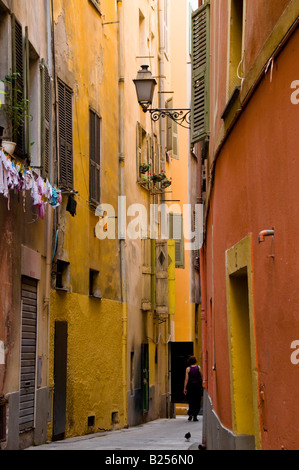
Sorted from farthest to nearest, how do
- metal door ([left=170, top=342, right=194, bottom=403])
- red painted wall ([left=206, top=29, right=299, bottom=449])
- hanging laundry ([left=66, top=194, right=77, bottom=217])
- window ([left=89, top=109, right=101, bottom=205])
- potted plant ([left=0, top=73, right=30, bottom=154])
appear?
1. metal door ([left=170, top=342, right=194, bottom=403])
2. window ([left=89, top=109, right=101, bottom=205])
3. hanging laundry ([left=66, top=194, right=77, bottom=217])
4. potted plant ([left=0, top=73, right=30, bottom=154])
5. red painted wall ([left=206, top=29, right=299, bottom=449])

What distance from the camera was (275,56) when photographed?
5172 mm

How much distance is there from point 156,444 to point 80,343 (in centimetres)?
310

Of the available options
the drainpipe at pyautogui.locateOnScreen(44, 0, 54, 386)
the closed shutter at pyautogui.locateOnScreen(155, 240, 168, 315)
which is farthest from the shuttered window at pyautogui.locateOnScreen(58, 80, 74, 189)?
the closed shutter at pyautogui.locateOnScreen(155, 240, 168, 315)

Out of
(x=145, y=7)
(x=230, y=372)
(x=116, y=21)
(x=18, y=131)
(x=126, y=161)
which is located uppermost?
(x=145, y=7)

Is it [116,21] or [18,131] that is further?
[116,21]

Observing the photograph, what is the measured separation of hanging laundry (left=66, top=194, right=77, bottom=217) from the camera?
1391 centimetres

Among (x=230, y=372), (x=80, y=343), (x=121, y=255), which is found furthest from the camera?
(x=121, y=255)

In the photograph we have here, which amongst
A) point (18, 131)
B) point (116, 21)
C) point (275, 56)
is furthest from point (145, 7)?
point (275, 56)

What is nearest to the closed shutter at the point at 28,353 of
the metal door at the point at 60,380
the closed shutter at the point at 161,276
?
the metal door at the point at 60,380

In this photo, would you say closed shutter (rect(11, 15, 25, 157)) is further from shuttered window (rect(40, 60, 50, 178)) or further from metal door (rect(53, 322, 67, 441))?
metal door (rect(53, 322, 67, 441))

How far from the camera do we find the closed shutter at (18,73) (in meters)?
10.6

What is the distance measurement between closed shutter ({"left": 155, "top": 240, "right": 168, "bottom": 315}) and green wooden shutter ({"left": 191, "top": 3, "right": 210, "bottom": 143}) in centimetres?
1102

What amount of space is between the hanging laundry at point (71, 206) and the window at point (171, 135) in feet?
42.1
